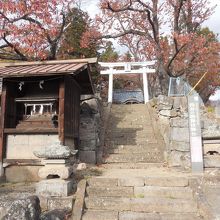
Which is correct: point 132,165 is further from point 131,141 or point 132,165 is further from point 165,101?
point 165,101

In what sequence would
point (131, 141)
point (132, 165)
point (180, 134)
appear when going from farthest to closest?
point (131, 141) < point (132, 165) < point (180, 134)

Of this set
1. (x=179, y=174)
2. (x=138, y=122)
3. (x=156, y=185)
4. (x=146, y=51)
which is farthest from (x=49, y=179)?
(x=146, y=51)

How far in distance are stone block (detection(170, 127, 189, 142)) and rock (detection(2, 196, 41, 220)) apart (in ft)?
19.2

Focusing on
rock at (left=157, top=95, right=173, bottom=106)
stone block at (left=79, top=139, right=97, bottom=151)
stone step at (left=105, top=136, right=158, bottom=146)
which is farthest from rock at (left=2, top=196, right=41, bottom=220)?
rock at (left=157, top=95, right=173, bottom=106)

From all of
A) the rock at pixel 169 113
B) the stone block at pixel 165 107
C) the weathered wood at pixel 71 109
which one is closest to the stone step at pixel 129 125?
the rock at pixel 169 113

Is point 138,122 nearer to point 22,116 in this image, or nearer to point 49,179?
point 22,116

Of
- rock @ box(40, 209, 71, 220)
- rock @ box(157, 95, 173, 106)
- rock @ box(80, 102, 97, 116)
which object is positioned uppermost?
rock @ box(157, 95, 173, 106)

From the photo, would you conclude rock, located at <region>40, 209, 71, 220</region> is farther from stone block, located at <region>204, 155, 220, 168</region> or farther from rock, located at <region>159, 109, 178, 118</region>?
rock, located at <region>159, 109, 178, 118</region>

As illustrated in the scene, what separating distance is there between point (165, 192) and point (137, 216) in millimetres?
1169

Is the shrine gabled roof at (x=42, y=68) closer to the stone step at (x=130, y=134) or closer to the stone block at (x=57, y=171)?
the stone block at (x=57, y=171)

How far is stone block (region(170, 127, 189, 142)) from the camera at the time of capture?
1055 cm

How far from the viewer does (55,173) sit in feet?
25.9

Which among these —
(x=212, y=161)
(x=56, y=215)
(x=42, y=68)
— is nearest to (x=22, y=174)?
(x=56, y=215)

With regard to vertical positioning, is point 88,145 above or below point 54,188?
above
